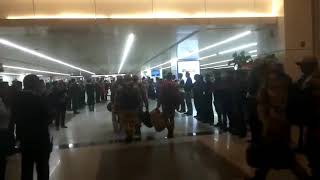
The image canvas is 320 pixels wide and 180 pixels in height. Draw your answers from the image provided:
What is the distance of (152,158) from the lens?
27.6 feet

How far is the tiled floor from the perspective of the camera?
22.9 ft

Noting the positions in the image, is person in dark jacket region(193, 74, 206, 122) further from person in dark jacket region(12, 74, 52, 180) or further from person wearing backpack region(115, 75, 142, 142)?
person in dark jacket region(12, 74, 52, 180)

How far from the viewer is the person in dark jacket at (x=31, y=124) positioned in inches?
208

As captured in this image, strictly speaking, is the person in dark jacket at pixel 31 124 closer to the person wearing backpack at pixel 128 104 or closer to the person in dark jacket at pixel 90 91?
the person wearing backpack at pixel 128 104

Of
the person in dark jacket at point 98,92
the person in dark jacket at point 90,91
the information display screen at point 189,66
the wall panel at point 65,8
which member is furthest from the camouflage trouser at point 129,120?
the person in dark jacket at point 98,92

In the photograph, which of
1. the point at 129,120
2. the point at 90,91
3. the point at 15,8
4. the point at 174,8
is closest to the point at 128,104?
the point at 129,120

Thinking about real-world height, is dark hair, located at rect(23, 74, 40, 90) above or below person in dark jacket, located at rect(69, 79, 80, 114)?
above

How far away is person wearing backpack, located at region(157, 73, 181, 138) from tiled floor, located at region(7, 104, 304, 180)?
513mm

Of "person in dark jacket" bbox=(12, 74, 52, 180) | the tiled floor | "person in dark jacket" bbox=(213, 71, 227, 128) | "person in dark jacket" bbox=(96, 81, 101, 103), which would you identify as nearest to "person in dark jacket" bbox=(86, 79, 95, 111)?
"person in dark jacket" bbox=(96, 81, 101, 103)

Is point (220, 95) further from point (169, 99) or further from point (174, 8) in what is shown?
point (174, 8)

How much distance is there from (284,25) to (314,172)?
21.7ft

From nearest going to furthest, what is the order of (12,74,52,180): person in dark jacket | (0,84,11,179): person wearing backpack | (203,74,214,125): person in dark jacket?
1. (12,74,52,180): person in dark jacket
2. (0,84,11,179): person wearing backpack
3. (203,74,214,125): person in dark jacket

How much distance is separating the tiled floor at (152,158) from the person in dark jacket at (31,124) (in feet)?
5.57

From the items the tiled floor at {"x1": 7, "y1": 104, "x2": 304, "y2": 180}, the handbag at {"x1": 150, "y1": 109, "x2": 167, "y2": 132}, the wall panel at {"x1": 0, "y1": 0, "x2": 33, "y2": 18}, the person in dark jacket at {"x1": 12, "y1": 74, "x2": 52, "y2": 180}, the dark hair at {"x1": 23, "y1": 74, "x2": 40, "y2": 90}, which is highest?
the wall panel at {"x1": 0, "y1": 0, "x2": 33, "y2": 18}
